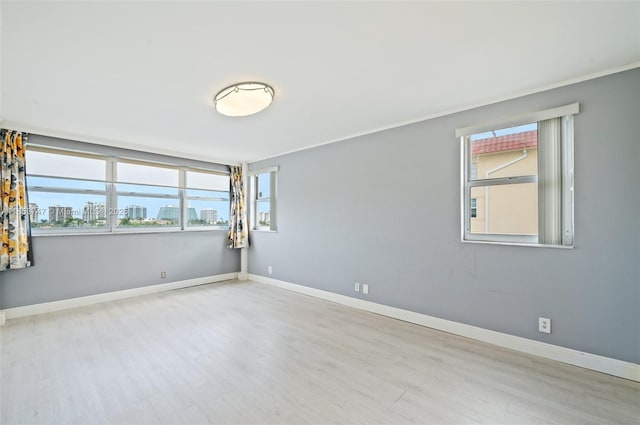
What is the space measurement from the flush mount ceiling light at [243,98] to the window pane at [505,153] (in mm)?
2215

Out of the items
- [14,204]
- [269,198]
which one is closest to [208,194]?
[269,198]

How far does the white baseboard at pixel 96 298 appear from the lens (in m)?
3.50

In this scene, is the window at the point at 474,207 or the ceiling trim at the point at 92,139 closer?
the window at the point at 474,207

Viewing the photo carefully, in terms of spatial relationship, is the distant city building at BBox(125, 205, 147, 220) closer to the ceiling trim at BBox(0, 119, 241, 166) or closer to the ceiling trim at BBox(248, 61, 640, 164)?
the ceiling trim at BBox(0, 119, 241, 166)

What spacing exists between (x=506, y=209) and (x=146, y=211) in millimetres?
5083

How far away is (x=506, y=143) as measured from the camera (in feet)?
9.19

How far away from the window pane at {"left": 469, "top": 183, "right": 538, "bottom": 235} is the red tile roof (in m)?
0.38

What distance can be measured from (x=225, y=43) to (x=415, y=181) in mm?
2413

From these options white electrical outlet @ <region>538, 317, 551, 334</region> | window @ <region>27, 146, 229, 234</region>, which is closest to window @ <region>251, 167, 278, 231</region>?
window @ <region>27, 146, 229, 234</region>

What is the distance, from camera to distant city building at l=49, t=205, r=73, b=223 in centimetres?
379

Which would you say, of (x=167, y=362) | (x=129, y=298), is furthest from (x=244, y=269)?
(x=167, y=362)

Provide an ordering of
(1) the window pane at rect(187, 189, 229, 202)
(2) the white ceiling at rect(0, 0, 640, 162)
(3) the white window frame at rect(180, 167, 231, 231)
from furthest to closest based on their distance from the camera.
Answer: (1) the window pane at rect(187, 189, 229, 202) → (3) the white window frame at rect(180, 167, 231, 231) → (2) the white ceiling at rect(0, 0, 640, 162)

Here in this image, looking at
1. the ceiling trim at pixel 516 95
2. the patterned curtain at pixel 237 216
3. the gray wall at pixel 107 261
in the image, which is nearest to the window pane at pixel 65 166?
the gray wall at pixel 107 261

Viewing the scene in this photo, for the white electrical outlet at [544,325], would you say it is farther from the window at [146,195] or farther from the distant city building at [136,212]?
the distant city building at [136,212]
